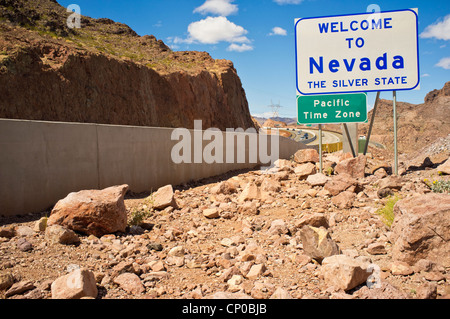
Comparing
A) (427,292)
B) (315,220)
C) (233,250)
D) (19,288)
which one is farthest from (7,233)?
(427,292)

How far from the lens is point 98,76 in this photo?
16375mm

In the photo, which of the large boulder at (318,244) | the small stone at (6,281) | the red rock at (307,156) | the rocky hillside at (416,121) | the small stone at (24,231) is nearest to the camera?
the small stone at (6,281)

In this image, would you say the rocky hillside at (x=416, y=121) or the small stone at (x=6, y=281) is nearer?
the small stone at (x=6, y=281)

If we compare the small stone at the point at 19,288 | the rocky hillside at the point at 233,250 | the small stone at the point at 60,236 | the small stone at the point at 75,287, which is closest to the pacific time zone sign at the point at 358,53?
the rocky hillside at the point at 233,250

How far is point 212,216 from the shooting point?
634 centimetres

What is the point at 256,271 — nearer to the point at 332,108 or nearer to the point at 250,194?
the point at 250,194

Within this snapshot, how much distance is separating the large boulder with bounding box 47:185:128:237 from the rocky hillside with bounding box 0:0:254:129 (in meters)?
8.45

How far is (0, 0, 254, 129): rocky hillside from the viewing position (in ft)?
42.5

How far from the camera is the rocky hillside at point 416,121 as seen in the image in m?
58.2

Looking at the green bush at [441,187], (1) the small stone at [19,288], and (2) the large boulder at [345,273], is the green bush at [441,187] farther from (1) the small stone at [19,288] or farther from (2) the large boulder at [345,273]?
(1) the small stone at [19,288]

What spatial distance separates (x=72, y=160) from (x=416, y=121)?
288ft

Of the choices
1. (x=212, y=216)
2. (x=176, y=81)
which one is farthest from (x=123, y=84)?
(x=212, y=216)

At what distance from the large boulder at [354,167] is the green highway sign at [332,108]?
97 cm
